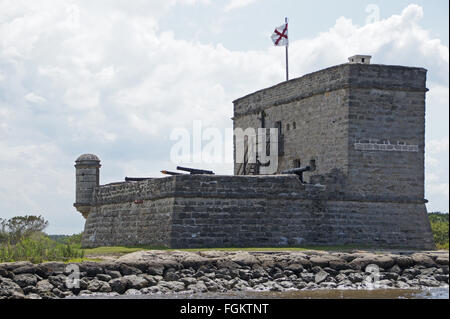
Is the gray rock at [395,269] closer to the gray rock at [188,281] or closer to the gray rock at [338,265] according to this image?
the gray rock at [338,265]

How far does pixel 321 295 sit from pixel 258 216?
6.56 metres

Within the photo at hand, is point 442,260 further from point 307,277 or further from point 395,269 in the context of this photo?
point 307,277

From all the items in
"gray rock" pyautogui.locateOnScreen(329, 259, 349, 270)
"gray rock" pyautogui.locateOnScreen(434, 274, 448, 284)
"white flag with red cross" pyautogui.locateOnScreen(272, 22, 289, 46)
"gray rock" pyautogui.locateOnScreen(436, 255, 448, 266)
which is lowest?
"gray rock" pyautogui.locateOnScreen(434, 274, 448, 284)

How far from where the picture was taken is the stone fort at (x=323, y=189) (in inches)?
1054

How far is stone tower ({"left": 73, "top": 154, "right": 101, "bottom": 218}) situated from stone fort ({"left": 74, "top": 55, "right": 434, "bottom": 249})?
0.75 feet

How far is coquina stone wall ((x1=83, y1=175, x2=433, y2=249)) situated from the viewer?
2658 centimetres

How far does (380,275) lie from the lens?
23.3 meters

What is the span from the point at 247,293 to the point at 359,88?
1062 cm

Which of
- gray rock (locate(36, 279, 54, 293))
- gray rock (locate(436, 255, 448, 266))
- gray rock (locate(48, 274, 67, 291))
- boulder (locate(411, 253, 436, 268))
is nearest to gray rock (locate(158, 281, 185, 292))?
gray rock (locate(48, 274, 67, 291))

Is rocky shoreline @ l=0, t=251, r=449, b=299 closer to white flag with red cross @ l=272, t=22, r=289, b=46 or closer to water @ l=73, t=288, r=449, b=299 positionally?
water @ l=73, t=288, r=449, b=299

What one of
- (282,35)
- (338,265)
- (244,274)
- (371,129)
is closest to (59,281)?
(244,274)

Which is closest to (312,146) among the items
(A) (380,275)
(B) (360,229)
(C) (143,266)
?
(B) (360,229)
